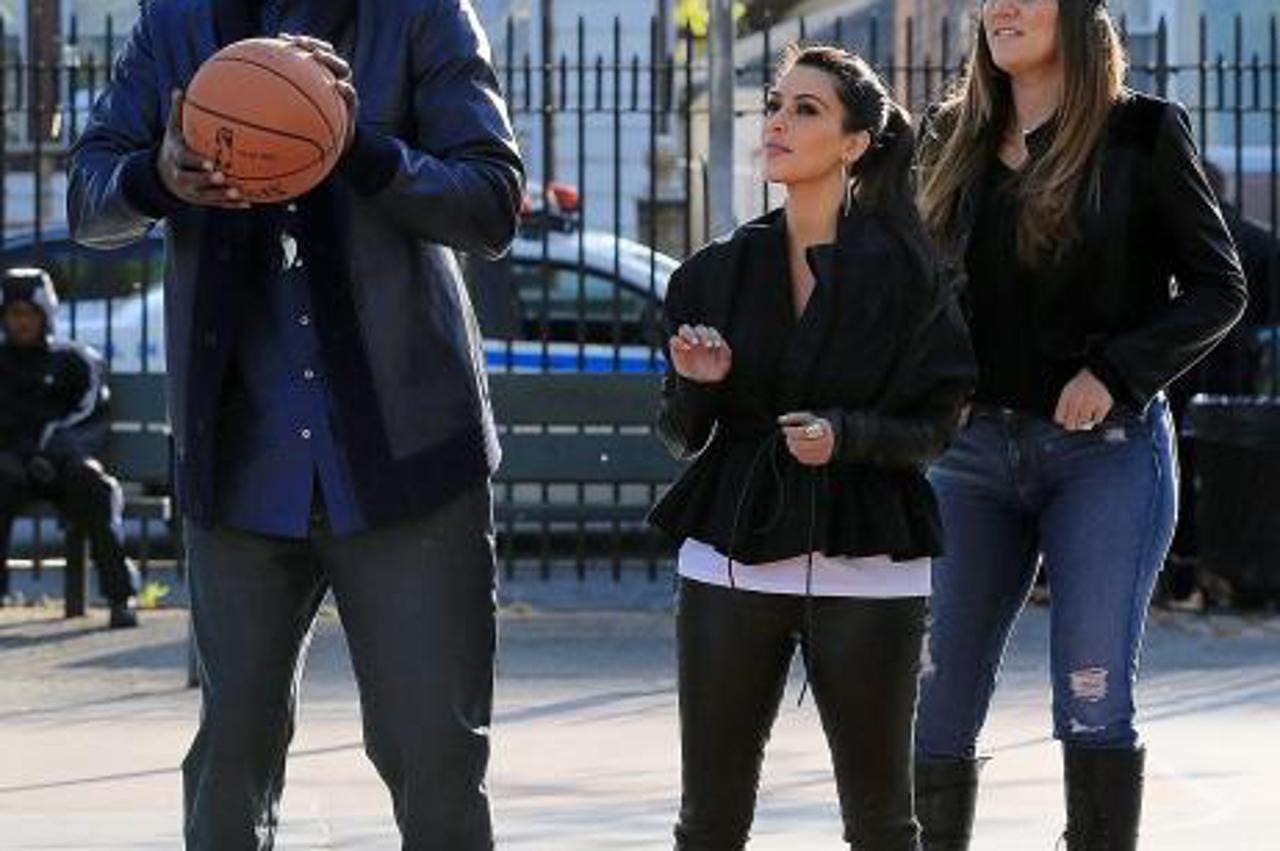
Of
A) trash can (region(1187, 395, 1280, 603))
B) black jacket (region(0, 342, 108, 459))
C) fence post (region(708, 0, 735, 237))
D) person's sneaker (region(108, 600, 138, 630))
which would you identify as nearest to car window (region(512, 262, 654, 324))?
fence post (region(708, 0, 735, 237))

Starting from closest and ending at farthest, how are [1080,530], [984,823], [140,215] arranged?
[140,215], [1080,530], [984,823]

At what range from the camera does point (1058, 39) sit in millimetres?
5820

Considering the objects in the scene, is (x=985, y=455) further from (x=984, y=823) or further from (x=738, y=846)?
(x=984, y=823)

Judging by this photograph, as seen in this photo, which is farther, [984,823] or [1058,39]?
[984,823]

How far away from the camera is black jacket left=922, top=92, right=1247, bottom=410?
575 centimetres

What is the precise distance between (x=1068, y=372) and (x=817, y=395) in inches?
27.4

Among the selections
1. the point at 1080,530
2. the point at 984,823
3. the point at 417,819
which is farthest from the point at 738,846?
the point at 984,823

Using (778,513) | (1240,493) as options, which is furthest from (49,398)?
(778,513)

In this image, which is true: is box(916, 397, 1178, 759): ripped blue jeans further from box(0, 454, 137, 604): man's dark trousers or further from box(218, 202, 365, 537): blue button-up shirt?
box(0, 454, 137, 604): man's dark trousers

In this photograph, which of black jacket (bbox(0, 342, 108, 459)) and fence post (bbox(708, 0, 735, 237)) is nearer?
black jacket (bbox(0, 342, 108, 459))

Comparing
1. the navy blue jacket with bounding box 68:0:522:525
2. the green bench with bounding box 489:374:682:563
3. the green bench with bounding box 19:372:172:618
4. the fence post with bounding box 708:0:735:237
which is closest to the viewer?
the navy blue jacket with bounding box 68:0:522:525

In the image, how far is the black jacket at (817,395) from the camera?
5.20 metres

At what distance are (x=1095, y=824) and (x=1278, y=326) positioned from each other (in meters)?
8.51

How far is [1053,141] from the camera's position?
5801 mm
